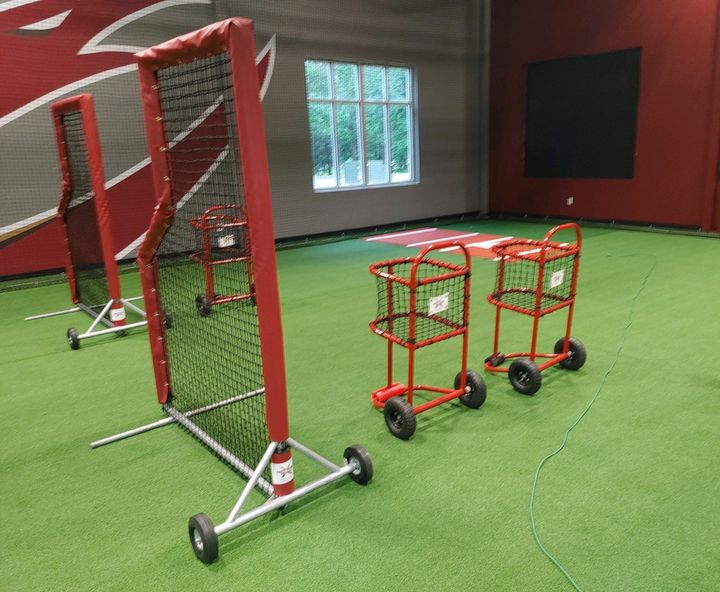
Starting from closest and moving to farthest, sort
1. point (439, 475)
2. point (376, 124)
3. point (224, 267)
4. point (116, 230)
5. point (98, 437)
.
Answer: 1. point (439, 475)
2. point (98, 437)
3. point (224, 267)
4. point (116, 230)
5. point (376, 124)

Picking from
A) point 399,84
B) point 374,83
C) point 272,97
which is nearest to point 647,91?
point 399,84

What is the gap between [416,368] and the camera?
162 inches

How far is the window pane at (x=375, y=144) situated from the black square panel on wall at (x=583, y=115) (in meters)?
2.78

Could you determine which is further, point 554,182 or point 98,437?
point 554,182

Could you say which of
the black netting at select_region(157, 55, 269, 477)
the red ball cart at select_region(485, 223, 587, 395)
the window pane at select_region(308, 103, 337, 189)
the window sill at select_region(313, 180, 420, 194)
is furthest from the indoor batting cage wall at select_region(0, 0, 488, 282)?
the red ball cart at select_region(485, 223, 587, 395)

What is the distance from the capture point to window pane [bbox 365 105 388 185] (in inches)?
408

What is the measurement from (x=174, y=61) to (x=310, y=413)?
2.01 metres

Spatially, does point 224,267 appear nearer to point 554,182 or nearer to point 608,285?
point 608,285

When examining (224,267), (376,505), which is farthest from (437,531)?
(224,267)

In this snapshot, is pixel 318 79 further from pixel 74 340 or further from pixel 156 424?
pixel 156 424

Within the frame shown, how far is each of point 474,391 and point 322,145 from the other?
7357 millimetres

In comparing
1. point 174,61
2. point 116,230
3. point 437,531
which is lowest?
point 437,531

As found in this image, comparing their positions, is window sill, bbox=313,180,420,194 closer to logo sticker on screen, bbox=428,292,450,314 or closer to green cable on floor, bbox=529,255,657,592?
green cable on floor, bbox=529,255,657,592

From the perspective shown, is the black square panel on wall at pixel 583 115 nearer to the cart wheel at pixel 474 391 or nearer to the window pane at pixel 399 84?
the window pane at pixel 399 84
